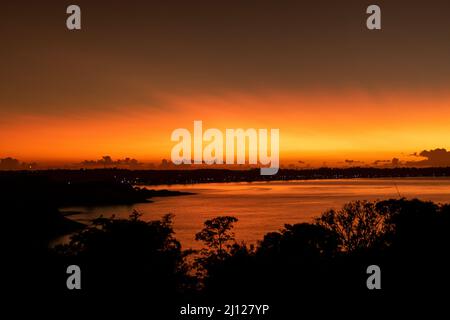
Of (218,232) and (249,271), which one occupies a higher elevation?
(218,232)

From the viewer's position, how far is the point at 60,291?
16.0m

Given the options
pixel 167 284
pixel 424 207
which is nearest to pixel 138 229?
pixel 167 284

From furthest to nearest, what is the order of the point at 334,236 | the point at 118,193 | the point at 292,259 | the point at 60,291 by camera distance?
the point at 118,193 → the point at 334,236 → the point at 292,259 → the point at 60,291

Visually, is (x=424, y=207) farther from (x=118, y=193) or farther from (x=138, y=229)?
(x=118, y=193)

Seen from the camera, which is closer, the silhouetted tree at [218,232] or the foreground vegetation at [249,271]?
the foreground vegetation at [249,271]

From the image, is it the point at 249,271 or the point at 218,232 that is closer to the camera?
the point at 249,271

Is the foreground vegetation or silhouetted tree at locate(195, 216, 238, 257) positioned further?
silhouetted tree at locate(195, 216, 238, 257)

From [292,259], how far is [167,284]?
7.56 m

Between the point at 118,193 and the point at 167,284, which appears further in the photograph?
the point at 118,193

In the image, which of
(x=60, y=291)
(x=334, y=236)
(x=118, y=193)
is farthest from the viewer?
(x=118, y=193)
